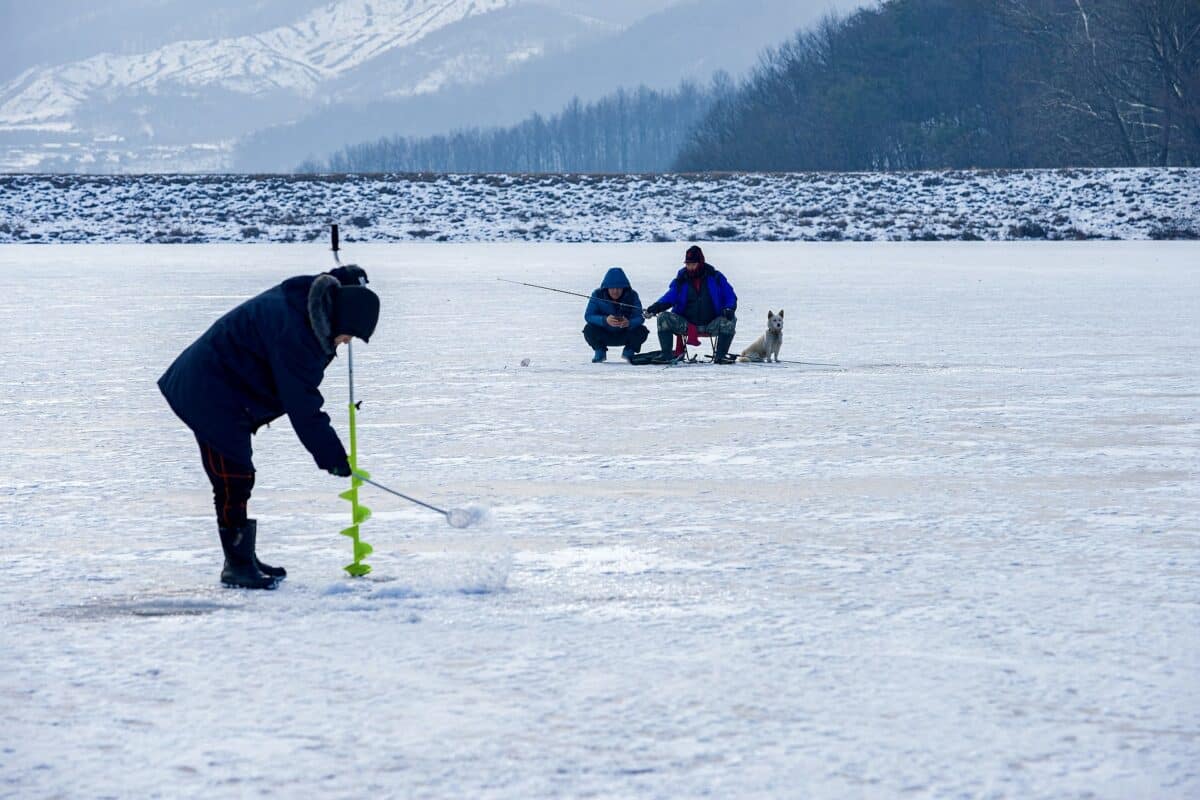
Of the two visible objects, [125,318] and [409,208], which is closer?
[125,318]

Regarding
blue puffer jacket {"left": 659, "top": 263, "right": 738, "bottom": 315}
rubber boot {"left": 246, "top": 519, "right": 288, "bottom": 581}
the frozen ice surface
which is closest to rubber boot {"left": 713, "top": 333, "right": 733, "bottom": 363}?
blue puffer jacket {"left": 659, "top": 263, "right": 738, "bottom": 315}

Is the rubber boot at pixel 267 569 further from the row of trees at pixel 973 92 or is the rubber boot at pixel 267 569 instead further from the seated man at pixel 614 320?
the row of trees at pixel 973 92

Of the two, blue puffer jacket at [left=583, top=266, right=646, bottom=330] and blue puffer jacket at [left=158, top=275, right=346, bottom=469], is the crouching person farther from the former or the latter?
blue puffer jacket at [left=583, top=266, right=646, bottom=330]

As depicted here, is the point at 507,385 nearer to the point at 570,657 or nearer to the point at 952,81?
the point at 570,657

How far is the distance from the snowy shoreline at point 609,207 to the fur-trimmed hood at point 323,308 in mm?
34174

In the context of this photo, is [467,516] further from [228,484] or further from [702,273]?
[702,273]

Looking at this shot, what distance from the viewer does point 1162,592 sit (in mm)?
4816

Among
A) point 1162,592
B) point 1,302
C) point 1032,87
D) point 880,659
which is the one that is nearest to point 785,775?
point 880,659

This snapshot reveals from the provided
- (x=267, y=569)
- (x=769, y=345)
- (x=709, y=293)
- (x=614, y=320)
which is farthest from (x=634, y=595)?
(x=709, y=293)

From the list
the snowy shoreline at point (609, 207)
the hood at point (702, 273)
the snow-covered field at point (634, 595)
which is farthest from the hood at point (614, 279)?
the snowy shoreline at point (609, 207)

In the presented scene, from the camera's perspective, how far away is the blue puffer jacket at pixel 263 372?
4.78 metres

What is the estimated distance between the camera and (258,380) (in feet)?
16.3

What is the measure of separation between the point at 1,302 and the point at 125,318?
145 inches

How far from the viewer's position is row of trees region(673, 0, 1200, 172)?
61.9 meters
